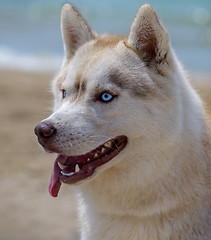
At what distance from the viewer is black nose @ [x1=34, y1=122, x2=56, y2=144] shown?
10.4ft

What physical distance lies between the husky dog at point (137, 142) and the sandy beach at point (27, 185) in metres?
0.56

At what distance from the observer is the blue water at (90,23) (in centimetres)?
1498

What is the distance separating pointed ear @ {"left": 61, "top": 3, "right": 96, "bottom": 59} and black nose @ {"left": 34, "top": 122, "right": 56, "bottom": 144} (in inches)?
47.3

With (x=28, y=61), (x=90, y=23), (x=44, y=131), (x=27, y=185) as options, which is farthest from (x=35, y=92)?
(x=90, y=23)

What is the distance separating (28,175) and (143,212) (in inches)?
139

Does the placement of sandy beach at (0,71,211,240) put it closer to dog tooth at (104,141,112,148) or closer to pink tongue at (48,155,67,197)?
pink tongue at (48,155,67,197)

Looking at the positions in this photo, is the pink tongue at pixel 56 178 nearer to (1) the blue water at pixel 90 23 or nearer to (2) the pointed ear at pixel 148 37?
(2) the pointed ear at pixel 148 37

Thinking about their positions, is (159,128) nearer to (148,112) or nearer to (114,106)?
(148,112)

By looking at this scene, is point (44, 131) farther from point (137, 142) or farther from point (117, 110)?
point (137, 142)

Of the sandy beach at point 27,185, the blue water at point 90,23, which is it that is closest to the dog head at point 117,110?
the sandy beach at point 27,185

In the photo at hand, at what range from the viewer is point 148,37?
138 inches

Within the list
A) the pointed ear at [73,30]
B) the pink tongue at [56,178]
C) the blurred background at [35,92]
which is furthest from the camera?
the blurred background at [35,92]

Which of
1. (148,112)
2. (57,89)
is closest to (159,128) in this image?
(148,112)

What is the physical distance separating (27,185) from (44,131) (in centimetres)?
334
